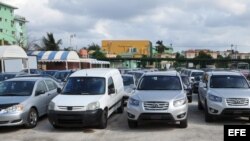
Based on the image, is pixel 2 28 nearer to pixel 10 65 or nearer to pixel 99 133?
pixel 10 65

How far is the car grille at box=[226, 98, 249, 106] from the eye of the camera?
11.4 metres

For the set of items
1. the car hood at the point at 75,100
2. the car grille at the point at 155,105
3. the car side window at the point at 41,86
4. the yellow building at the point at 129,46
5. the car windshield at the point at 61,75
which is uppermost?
the yellow building at the point at 129,46

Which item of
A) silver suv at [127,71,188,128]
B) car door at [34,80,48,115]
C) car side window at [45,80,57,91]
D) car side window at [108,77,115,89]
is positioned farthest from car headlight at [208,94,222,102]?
car side window at [45,80,57,91]

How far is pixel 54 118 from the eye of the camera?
1100cm

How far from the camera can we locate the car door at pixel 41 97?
12.5m

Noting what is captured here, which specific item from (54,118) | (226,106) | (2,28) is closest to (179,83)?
(226,106)

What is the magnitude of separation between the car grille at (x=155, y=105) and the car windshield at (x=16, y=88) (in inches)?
160

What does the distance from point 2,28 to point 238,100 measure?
264 ft

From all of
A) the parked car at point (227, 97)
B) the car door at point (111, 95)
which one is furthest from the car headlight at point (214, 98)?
the car door at point (111, 95)

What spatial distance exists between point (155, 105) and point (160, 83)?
5.97ft

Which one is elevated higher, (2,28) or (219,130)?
(2,28)

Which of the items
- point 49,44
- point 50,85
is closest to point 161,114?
point 50,85

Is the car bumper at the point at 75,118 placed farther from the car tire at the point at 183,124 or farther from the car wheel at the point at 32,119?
the car tire at the point at 183,124

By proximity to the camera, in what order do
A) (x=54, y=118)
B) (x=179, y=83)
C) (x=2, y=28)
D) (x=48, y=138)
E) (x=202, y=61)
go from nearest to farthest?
1. (x=48, y=138)
2. (x=54, y=118)
3. (x=179, y=83)
4. (x=2, y=28)
5. (x=202, y=61)
